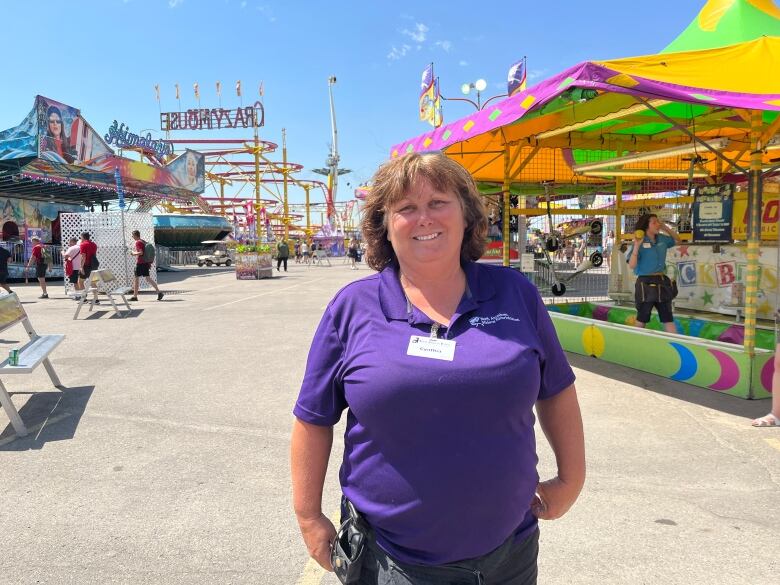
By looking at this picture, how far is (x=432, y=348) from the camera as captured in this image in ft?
4.58

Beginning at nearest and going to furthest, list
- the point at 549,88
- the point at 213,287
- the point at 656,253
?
the point at 549,88 → the point at 656,253 → the point at 213,287

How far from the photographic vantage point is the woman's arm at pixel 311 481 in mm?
1592

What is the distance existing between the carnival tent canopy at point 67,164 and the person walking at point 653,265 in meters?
16.2

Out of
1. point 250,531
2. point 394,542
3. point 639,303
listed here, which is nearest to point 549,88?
point 639,303

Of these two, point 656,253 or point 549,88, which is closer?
point 549,88

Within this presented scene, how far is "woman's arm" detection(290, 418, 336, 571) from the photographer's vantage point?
1.59 metres

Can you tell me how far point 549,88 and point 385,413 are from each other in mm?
4520

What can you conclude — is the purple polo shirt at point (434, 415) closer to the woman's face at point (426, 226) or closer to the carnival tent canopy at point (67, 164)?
the woman's face at point (426, 226)

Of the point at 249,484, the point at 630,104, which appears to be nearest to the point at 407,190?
the point at 249,484

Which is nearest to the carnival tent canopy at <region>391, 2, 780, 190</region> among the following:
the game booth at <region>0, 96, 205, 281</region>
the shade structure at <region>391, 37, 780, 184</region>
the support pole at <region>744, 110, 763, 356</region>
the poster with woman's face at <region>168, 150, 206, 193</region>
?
the shade structure at <region>391, 37, 780, 184</region>

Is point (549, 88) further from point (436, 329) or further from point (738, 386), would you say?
point (436, 329)

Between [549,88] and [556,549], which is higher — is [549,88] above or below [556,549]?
above

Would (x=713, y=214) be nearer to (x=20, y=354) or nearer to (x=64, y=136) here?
(x=20, y=354)

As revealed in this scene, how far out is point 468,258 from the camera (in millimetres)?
1775
